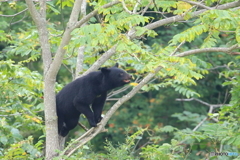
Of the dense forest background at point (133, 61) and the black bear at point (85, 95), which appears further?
the black bear at point (85, 95)

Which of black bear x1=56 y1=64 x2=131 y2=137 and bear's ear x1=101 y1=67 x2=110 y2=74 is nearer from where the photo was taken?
black bear x1=56 y1=64 x2=131 y2=137

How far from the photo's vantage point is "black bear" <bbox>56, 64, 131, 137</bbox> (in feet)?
25.3

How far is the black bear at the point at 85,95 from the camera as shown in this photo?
303 inches

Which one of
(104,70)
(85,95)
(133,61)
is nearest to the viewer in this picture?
(85,95)

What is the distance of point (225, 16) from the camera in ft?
18.1

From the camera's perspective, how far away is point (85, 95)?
25.2ft

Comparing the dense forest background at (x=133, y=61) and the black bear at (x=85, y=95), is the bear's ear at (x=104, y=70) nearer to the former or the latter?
the black bear at (x=85, y=95)

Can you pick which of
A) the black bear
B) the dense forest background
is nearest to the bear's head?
the black bear

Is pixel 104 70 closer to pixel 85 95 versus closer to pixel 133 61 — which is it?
pixel 85 95

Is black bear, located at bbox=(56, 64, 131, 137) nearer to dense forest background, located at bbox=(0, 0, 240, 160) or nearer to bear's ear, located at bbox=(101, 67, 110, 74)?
bear's ear, located at bbox=(101, 67, 110, 74)

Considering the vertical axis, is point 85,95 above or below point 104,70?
below

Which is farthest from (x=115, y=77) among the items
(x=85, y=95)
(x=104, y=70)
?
(x=85, y=95)

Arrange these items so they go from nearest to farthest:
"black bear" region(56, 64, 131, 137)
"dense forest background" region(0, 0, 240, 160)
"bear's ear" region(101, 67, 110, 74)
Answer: "dense forest background" region(0, 0, 240, 160)
"black bear" region(56, 64, 131, 137)
"bear's ear" region(101, 67, 110, 74)

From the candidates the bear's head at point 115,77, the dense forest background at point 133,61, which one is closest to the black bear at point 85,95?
the bear's head at point 115,77
